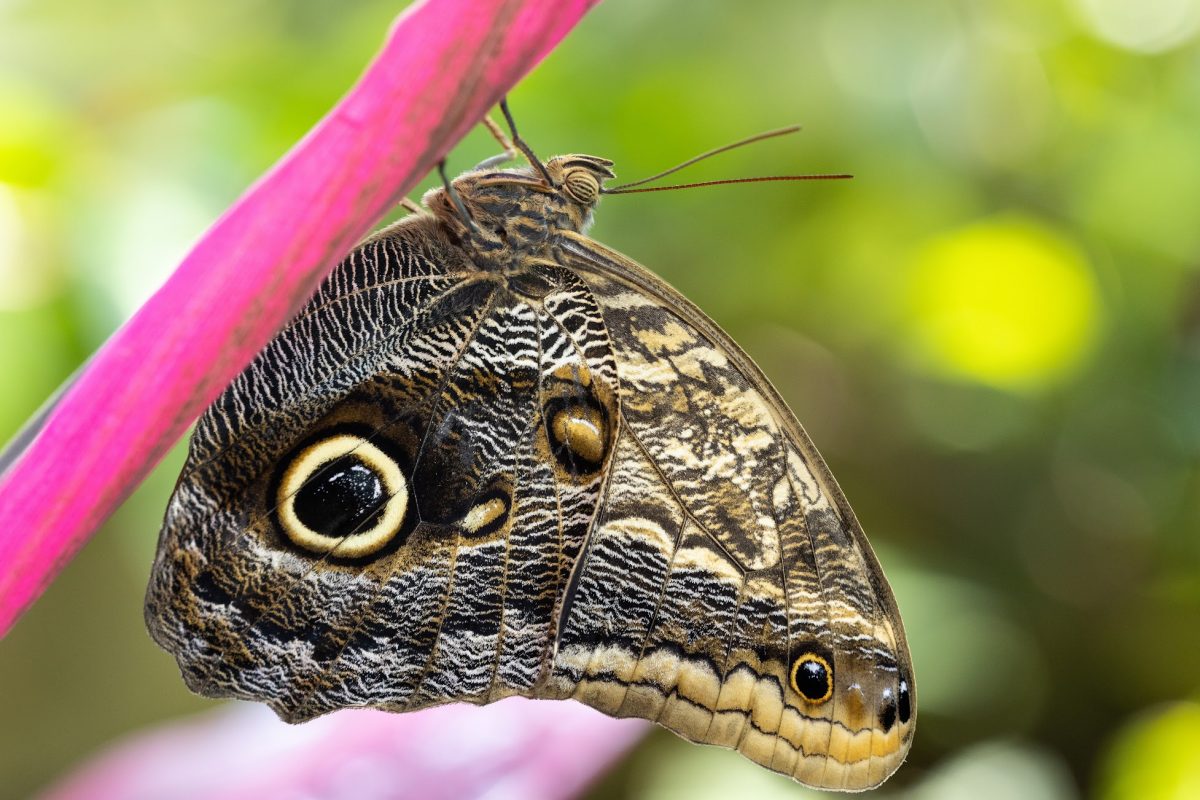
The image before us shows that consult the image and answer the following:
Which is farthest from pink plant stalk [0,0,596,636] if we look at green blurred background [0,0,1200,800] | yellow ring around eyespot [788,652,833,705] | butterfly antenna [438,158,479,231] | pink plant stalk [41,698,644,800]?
green blurred background [0,0,1200,800]

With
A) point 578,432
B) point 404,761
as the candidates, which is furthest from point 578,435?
point 404,761

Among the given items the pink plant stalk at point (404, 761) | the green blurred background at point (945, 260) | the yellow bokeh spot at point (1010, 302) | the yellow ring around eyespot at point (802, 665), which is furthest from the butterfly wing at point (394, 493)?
the yellow bokeh spot at point (1010, 302)

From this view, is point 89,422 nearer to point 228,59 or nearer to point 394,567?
point 394,567

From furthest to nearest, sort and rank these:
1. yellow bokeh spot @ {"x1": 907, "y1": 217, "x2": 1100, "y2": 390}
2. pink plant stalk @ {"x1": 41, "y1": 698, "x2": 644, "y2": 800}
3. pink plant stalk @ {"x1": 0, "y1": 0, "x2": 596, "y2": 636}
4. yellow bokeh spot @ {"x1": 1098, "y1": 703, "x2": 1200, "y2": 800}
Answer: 1. yellow bokeh spot @ {"x1": 907, "y1": 217, "x2": 1100, "y2": 390}
2. yellow bokeh spot @ {"x1": 1098, "y1": 703, "x2": 1200, "y2": 800}
3. pink plant stalk @ {"x1": 41, "y1": 698, "x2": 644, "y2": 800}
4. pink plant stalk @ {"x1": 0, "y1": 0, "x2": 596, "y2": 636}

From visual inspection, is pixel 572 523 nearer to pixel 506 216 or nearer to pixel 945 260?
pixel 506 216

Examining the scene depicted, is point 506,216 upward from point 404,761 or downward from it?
upward

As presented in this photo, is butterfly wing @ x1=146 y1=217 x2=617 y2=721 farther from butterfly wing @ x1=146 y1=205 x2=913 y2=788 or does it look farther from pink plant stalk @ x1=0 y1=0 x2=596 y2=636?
pink plant stalk @ x1=0 y1=0 x2=596 y2=636

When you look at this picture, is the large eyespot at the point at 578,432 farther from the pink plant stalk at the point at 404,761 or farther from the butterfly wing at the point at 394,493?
the pink plant stalk at the point at 404,761

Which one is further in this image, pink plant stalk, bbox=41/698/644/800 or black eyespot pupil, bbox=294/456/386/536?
pink plant stalk, bbox=41/698/644/800

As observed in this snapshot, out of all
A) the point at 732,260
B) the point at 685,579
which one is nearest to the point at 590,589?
the point at 685,579
